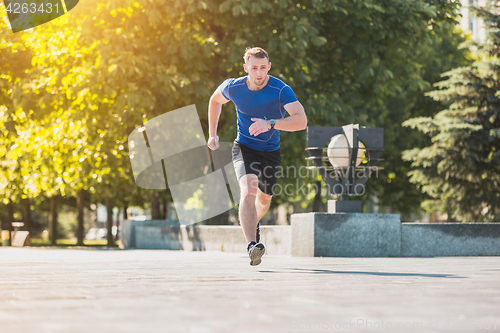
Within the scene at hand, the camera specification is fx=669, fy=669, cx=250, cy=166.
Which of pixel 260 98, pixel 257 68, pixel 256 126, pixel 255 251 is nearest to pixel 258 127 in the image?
pixel 256 126

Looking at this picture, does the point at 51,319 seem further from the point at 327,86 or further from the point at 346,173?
the point at 327,86

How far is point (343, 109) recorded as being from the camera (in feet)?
52.1

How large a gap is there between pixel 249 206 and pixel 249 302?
2.97m

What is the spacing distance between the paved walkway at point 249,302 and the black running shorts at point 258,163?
4.63 ft

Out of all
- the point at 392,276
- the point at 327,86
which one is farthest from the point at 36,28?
the point at 392,276

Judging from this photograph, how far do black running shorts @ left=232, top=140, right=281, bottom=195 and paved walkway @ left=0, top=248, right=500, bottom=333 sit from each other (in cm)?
141

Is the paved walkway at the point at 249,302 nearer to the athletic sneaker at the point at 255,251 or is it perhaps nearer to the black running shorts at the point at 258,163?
the athletic sneaker at the point at 255,251

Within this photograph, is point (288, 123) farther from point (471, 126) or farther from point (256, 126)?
point (471, 126)

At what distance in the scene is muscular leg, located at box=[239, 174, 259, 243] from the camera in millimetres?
6383

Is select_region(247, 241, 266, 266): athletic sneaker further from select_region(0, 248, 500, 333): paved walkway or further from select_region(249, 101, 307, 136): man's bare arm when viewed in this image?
select_region(249, 101, 307, 136): man's bare arm

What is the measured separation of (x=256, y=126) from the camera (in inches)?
235

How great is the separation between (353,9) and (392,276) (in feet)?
35.7

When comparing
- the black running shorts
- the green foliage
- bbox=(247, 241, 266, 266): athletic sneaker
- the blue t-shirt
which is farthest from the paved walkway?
the green foliage

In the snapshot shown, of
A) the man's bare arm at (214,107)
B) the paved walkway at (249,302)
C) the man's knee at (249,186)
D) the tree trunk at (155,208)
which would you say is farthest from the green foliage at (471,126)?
the paved walkway at (249,302)
